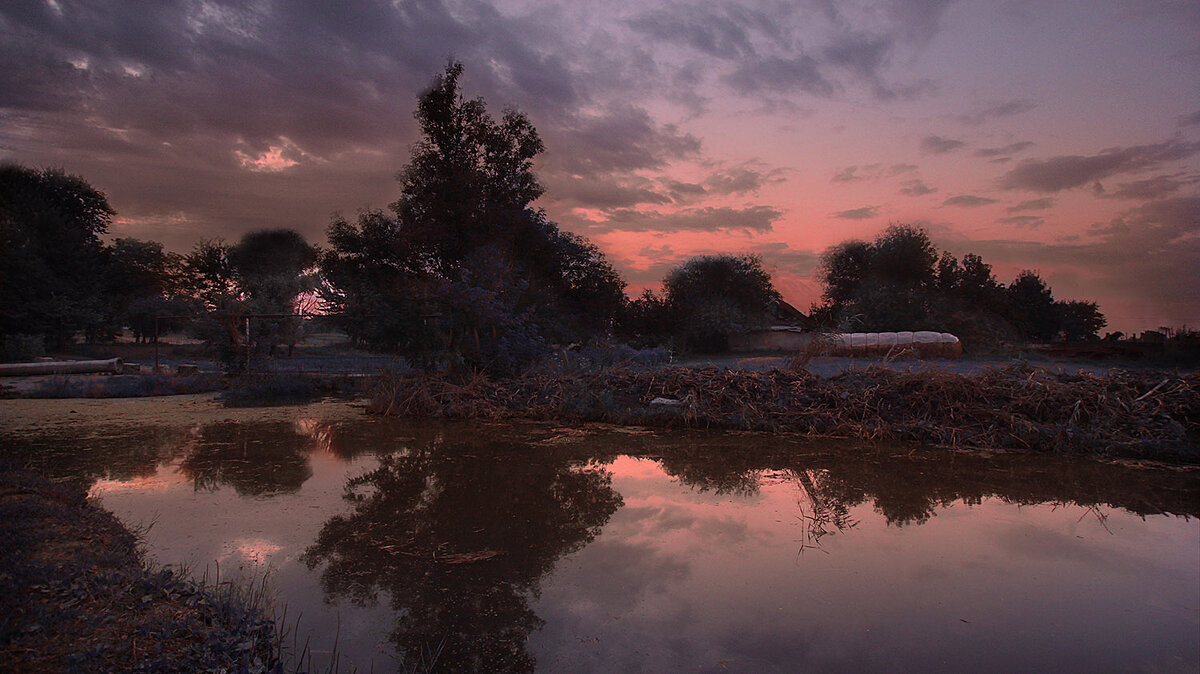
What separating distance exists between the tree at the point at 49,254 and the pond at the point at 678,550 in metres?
22.9

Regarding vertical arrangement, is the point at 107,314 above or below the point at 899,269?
below

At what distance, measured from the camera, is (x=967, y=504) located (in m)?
6.45

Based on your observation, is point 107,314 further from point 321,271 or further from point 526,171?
point 526,171

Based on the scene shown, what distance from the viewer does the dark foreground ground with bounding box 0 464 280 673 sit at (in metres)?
2.68

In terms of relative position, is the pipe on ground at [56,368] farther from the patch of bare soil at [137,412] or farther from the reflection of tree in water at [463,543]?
the reflection of tree in water at [463,543]

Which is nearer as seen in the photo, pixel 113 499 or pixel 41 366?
pixel 113 499

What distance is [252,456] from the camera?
827 cm

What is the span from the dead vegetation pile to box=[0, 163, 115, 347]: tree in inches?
889

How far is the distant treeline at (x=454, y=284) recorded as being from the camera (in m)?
14.4

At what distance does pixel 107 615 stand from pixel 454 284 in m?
11.3

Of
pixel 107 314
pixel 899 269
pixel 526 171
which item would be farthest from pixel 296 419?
pixel 899 269

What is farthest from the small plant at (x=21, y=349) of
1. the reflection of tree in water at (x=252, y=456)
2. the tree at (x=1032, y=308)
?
the tree at (x=1032, y=308)

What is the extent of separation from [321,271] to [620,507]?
18.1 metres

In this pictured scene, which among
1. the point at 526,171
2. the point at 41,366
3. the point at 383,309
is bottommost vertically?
the point at 41,366
